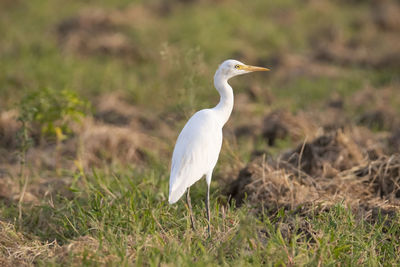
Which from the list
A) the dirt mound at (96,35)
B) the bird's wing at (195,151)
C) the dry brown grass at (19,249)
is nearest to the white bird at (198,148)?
the bird's wing at (195,151)

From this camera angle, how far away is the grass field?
309 cm

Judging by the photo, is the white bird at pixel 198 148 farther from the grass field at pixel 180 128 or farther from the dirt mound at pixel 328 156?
the dirt mound at pixel 328 156

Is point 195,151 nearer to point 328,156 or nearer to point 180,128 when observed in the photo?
point 180,128

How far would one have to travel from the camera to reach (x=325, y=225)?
3172 mm

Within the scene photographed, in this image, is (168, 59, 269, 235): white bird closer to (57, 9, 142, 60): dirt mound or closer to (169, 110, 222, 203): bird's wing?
(169, 110, 222, 203): bird's wing

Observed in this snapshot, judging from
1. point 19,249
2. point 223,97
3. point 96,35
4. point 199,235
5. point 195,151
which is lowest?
point 19,249

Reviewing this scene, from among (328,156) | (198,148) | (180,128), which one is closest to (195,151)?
(198,148)

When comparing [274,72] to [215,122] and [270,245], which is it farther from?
[270,245]

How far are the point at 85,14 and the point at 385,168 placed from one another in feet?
32.9

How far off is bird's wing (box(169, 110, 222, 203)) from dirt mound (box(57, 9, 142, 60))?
723cm

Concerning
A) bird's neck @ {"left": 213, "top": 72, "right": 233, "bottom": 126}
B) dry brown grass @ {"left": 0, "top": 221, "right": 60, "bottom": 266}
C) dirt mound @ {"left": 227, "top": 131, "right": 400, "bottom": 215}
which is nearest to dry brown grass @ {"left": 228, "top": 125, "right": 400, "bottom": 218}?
dirt mound @ {"left": 227, "top": 131, "right": 400, "bottom": 215}

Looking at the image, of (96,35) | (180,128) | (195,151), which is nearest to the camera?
(195,151)

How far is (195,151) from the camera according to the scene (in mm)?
3311

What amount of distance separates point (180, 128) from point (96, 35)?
310 inches
